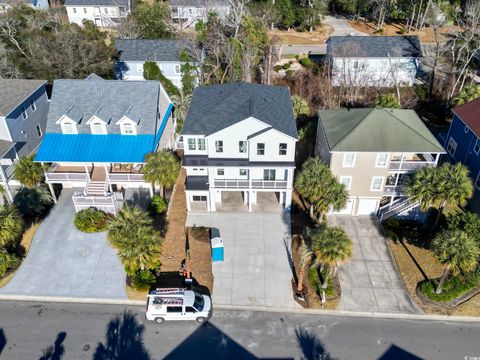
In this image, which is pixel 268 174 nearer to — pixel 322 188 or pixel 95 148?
pixel 322 188

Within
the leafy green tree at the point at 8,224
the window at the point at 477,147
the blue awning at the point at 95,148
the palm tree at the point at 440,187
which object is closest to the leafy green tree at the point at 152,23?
the blue awning at the point at 95,148

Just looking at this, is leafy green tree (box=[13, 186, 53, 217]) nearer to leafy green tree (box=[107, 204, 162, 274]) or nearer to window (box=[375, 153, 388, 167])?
leafy green tree (box=[107, 204, 162, 274])

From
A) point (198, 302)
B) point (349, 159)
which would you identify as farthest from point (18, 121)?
point (349, 159)

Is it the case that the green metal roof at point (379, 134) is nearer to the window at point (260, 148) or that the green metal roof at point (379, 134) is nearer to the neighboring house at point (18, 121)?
the window at point (260, 148)

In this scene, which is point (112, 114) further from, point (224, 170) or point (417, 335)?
point (417, 335)

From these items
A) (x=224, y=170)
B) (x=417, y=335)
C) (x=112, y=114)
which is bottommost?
(x=417, y=335)

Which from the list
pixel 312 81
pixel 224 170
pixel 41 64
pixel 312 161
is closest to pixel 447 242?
pixel 312 161
